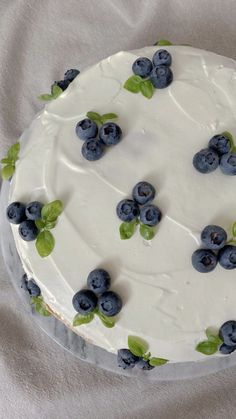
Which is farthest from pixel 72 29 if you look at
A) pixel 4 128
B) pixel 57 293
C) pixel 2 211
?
pixel 57 293

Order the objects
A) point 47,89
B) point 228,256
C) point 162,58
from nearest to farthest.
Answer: point 228,256 < point 162,58 < point 47,89

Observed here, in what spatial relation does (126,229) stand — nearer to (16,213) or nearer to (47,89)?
(16,213)

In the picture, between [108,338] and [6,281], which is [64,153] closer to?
[108,338]

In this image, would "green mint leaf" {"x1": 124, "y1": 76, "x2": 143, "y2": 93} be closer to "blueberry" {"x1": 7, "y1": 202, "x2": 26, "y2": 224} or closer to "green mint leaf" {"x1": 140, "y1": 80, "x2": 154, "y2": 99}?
"green mint leaf" {"x1": 140, "y1": 80, "x2": 154, "y2": 99}

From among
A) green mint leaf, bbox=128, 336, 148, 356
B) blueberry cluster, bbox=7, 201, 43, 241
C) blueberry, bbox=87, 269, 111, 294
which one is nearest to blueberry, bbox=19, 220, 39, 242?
blueberry cluster, bbox=7, 201, 43, 241

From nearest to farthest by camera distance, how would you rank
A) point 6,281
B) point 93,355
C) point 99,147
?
point 99,147, point 93,355, point 6,281

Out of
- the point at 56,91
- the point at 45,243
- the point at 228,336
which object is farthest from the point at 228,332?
the point at 56,91

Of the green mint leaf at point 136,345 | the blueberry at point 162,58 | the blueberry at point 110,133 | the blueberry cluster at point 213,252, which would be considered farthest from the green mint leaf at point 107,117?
the green mint leaf at point 136,345
